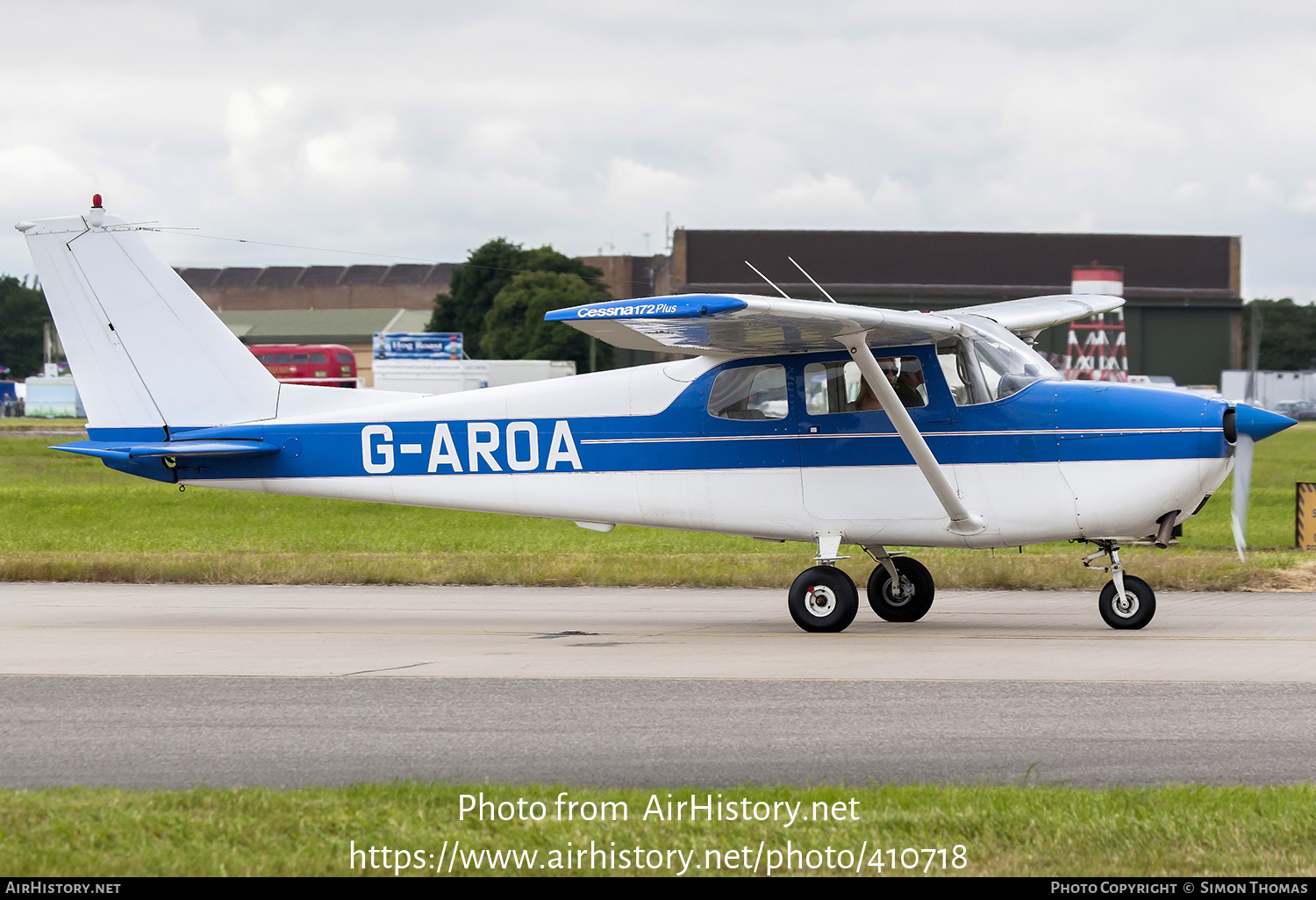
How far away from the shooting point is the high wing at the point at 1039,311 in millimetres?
14375

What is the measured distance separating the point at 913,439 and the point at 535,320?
77.8 metres

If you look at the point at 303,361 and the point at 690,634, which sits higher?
the point at 303,361

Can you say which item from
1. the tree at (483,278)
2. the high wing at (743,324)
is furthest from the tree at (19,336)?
the high wing at (743,324)

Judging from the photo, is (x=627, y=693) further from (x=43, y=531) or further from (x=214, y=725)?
(x=43, y=531)

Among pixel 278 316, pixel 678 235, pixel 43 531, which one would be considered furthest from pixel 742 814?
pixel 278 316

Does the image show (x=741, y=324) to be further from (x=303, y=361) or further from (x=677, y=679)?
(x=303, y=361)

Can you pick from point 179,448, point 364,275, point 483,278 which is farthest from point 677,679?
point 364,275

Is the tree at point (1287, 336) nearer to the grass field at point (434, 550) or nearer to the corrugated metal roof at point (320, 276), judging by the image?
the corrugated metal roof at point (320, 276)

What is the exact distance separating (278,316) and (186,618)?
127 meters

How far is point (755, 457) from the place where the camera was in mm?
12703

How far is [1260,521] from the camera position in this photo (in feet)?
88.7

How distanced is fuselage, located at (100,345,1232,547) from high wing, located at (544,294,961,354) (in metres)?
0.27

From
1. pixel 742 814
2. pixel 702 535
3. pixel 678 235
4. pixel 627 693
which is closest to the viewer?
pixel 742 814

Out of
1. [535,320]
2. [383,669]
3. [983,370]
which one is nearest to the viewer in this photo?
[383,669]
